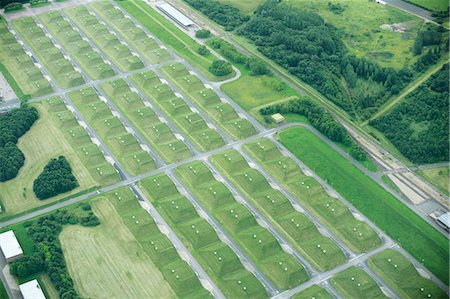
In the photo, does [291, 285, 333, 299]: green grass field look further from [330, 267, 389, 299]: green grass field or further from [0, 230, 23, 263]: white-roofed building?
[0, 230, 23, 263]: white-roofed building

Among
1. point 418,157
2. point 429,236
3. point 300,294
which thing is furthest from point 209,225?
point 418,157

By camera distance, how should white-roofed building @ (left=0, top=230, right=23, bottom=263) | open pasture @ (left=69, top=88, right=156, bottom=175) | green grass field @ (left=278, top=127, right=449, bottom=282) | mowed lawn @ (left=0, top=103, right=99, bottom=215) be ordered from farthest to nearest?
open pasture @ (left=69, top=88, right=156, bottom=175) < mowed lawn @ (left=0, top=103, right=99, bottom=215) < green grass field @ (left=278, top=127, right=449, bottom=282) < white-roofed building @ (left=0, top=230, right=23, bottom=263)

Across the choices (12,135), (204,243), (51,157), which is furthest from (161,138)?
(204,243)

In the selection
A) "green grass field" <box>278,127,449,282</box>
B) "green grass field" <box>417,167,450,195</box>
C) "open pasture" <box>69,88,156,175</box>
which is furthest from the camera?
"open pasture" <box>69,88,156,175</box>

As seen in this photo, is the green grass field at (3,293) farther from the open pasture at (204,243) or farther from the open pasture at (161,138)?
the open pasture at (161,138)

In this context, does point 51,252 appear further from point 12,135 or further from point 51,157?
point 12,135

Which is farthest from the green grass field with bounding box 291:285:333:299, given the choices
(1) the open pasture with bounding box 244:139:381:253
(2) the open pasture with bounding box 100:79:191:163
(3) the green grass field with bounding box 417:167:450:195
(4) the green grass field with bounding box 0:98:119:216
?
(4) the green grass field with bounding box 0:98:119:216

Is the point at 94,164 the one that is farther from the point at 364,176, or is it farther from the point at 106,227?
the point at 364,176
